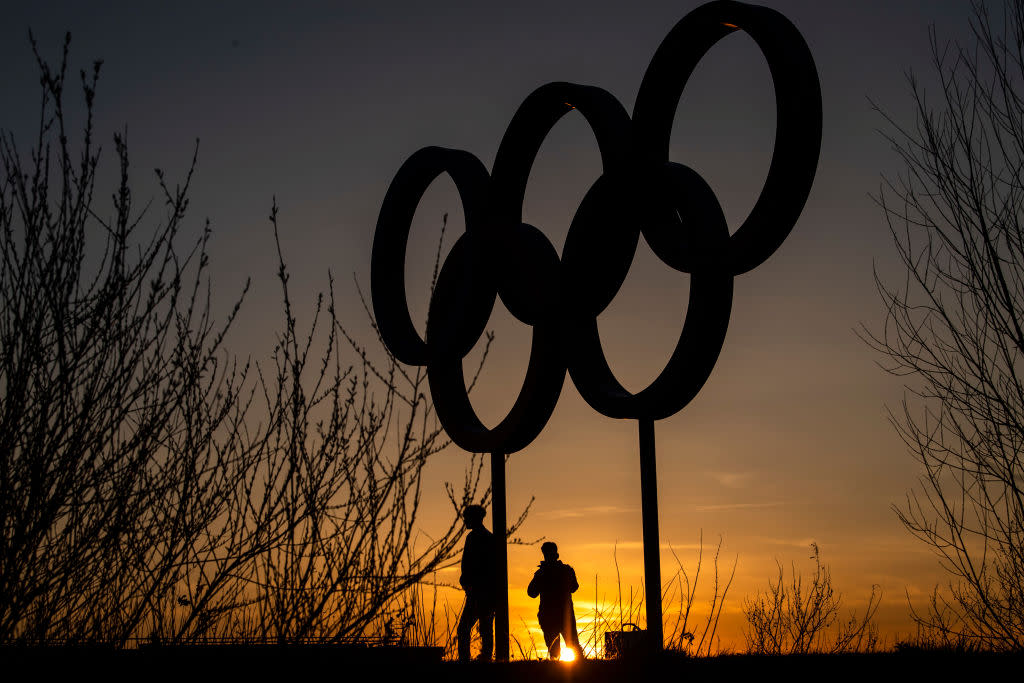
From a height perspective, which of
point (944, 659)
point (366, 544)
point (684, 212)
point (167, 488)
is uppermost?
point (684, 212)

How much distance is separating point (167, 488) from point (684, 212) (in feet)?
12.3

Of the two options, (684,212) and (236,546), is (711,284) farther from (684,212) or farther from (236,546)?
(236,546)

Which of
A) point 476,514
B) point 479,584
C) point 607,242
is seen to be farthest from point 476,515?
point 607,242

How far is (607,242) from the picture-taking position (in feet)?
27.2

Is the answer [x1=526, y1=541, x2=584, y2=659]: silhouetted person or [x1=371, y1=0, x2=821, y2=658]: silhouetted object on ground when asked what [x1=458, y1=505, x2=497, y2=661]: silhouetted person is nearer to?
[x1=371, y1=0, x2=821, y2=658]: silhouetted object on ground

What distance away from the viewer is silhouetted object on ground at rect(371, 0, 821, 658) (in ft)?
22.4

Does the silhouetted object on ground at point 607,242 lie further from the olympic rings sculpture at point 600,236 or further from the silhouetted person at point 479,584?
the silhouetted person at point 479,584

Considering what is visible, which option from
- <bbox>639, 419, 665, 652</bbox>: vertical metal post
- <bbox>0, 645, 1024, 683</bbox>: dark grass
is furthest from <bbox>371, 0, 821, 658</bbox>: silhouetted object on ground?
<bbox>0, 645, 1024, 683</bbox>: dark grass

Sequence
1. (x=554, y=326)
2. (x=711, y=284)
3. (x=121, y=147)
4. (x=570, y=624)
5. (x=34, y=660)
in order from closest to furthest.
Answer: (x=34, y=660), (x=121, y=147), (x=711, y=284), (x=554, y=326), (x=570, y=624)

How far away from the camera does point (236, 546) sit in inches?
212

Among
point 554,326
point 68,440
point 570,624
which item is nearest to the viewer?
point 68,440

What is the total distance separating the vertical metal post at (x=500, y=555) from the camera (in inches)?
360

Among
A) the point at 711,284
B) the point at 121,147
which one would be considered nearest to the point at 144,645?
the point at 121,147

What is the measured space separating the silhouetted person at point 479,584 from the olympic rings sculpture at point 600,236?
0.76 meters
